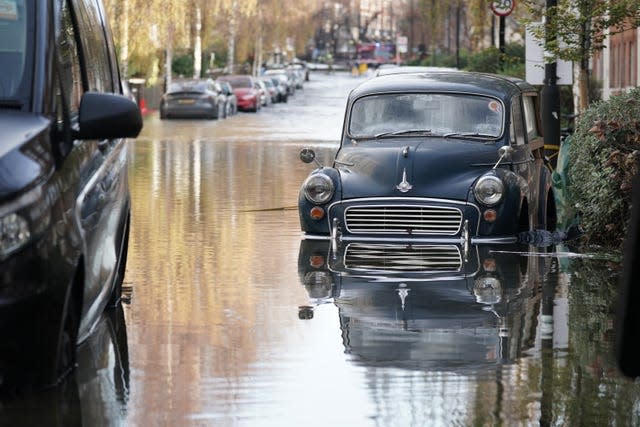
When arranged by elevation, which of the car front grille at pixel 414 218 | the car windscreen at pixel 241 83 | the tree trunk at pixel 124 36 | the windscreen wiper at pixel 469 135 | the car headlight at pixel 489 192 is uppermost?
the tree trunk at pixel 124 36

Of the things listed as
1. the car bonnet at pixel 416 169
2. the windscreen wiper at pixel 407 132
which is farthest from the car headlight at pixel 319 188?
the windscreen wiper at pixel 407 132

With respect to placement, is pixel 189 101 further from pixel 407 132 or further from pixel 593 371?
pixel 593 371

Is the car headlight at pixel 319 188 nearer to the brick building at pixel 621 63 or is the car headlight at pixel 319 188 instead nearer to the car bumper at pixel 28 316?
the car bumper at pixel 28 316

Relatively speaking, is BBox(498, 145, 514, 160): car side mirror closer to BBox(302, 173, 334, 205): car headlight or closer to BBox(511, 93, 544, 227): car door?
BBox(511, 93, 544, 227): car door

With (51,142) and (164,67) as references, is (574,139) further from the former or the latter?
(164,67)

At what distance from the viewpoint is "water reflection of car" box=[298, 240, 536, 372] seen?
8633 mm

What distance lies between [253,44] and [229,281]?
94.3 meters

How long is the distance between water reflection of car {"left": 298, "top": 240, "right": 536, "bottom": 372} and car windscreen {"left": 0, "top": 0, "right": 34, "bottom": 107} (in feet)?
7.69

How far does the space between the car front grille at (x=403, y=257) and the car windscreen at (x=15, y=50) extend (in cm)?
516

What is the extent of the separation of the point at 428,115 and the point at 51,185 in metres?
8.19

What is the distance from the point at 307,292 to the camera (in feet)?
37.1

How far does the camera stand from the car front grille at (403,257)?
1230 cm

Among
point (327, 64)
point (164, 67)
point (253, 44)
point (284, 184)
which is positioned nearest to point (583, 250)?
point (284, 184)

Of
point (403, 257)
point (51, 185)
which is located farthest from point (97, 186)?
point (403, 257)
